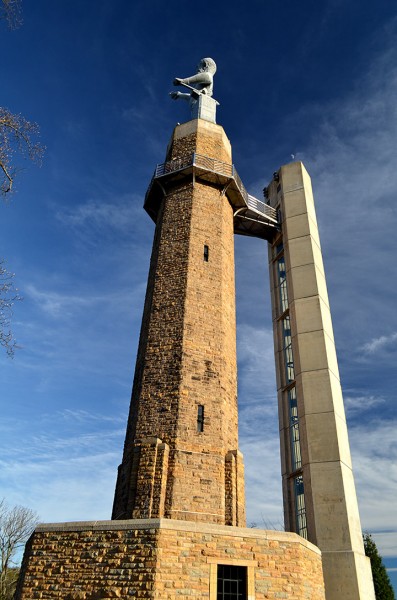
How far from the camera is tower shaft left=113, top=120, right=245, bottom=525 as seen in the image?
1313 cm

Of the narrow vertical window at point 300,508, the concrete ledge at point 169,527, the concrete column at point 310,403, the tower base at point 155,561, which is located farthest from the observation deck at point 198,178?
the tower base at point 155,561

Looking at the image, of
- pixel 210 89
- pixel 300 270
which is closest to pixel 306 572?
pixel 300 270

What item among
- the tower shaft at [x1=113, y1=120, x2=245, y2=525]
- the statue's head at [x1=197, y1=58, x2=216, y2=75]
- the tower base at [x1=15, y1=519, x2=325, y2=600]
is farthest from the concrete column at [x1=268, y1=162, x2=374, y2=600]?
the statue's head at [x1=197, y1=58, x2=216, y2=75]

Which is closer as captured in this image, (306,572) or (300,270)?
(306,572)

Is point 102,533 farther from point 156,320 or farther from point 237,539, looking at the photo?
point 156,320

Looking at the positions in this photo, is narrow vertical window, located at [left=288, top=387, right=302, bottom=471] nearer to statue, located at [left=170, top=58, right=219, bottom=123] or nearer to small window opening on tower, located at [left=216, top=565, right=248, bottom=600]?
small window opening on tower, located at [left=216, top=565, right=248, bottom=600]

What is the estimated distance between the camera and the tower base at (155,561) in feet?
34.7

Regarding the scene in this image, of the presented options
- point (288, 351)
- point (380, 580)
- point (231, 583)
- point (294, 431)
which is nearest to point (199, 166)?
point (288, 351)

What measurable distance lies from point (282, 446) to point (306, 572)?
7.46 meters

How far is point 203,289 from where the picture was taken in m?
17.2

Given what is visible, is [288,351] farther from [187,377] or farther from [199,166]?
[199,166]

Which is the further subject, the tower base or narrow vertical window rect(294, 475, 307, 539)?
narrow vertical window rect(294, 475, 307, 539)

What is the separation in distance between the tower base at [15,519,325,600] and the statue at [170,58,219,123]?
19.2 metres

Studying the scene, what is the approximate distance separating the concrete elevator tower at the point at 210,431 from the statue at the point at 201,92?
101mm
